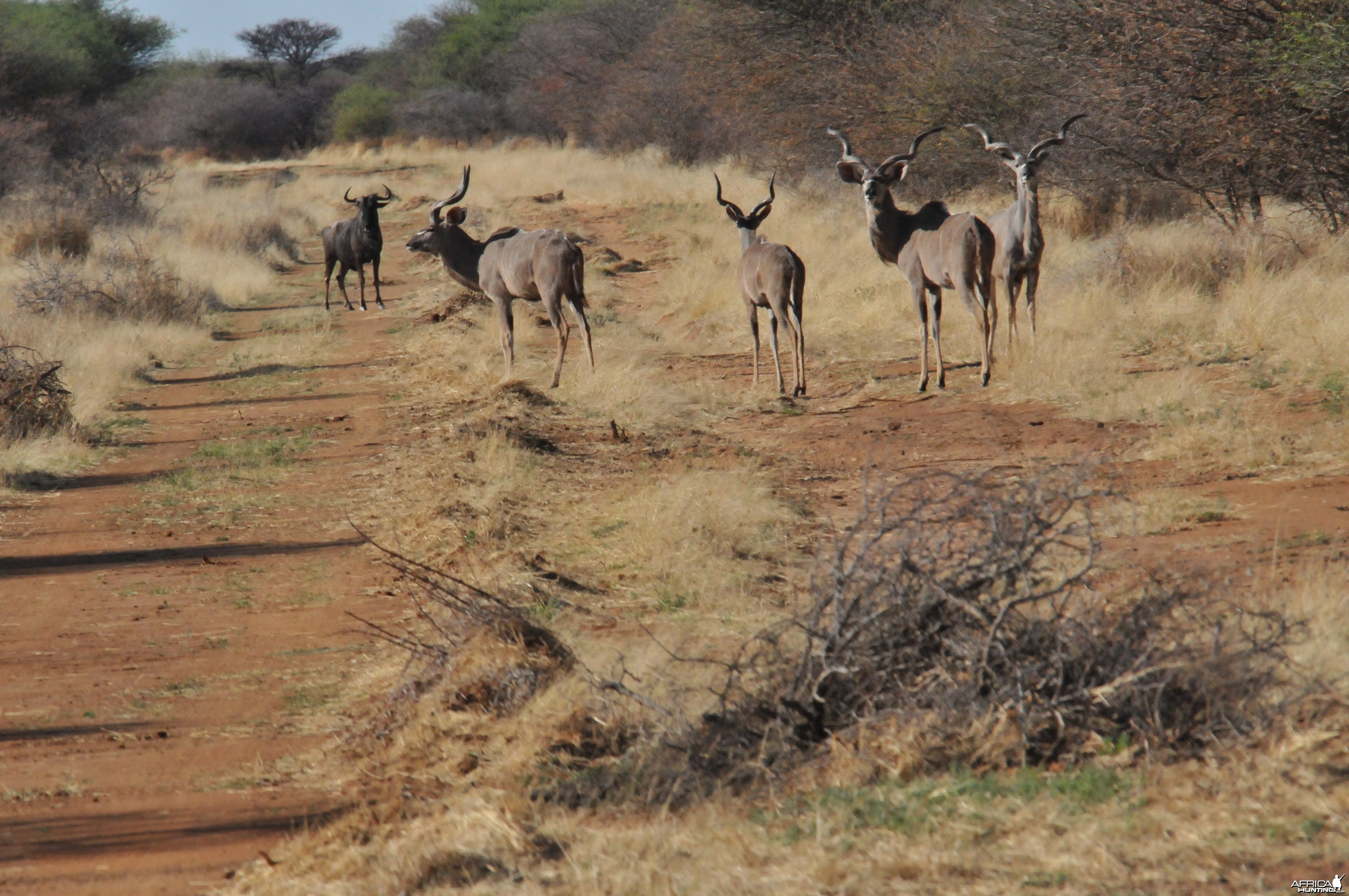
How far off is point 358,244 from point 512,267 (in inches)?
249

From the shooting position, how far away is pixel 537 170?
120 ft

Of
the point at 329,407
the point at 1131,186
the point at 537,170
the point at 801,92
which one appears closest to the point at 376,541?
the point at 329,407

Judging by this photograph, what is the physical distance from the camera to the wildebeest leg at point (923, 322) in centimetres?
1148

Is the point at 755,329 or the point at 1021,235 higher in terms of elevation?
the point at 1021,235

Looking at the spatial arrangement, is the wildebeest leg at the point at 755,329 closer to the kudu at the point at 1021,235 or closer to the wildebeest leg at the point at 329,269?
the kudu at the point at 1021,235

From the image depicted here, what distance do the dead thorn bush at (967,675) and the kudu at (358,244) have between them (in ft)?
48.9

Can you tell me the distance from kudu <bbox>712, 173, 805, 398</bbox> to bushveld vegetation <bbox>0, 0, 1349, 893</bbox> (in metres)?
0.43

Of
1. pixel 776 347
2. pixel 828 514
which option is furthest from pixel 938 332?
pixel 828 514

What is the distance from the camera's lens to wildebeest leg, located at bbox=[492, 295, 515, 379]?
42.6ft

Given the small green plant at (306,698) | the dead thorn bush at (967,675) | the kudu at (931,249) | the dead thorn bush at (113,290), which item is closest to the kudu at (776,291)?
the kudu at (931,249)

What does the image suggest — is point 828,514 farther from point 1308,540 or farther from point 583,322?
point 583,322

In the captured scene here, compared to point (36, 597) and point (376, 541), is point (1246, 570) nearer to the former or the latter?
point (376, 541)

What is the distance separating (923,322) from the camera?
38.8 feet

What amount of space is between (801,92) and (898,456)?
551 inches
